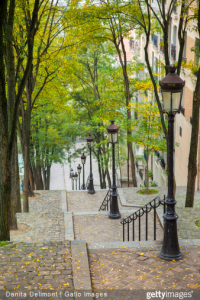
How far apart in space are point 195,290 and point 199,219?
528 centimetres

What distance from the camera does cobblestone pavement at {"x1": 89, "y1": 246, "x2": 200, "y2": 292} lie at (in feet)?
21.0

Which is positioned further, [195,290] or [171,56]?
[171,56]

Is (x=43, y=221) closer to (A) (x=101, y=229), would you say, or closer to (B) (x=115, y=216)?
(A) (x=101, y=229)

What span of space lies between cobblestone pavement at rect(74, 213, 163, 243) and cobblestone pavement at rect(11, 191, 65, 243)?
679 mm

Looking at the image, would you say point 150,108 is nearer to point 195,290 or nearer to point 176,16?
point 176,16

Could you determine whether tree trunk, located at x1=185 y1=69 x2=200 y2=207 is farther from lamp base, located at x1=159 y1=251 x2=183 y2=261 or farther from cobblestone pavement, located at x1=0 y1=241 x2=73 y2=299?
cobblestone pavement, located at x1=0 y1=241 x2=73 y2=299

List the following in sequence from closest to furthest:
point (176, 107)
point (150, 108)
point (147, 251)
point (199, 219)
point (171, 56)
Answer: point (176, 107)
point (147, 251)
point (199, 219)
point (150, 108)
point (171, 56)

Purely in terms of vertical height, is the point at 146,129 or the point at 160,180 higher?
the point at 146,129

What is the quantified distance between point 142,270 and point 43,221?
263 inches

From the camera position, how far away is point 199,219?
1118 cm

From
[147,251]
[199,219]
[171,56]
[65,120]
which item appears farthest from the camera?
[65,120]

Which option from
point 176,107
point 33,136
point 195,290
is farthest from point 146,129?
point 195,290

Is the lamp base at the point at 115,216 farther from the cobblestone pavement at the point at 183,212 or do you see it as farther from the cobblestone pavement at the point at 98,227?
the cobblestone pavement at the point at 183,212

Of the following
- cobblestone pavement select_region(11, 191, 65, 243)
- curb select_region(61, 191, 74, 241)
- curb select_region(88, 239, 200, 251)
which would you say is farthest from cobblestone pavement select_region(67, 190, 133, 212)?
curb select_region(88, 239, 200, 251)
